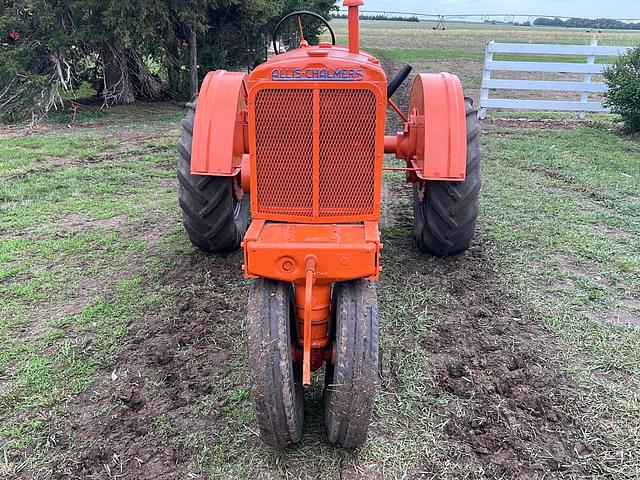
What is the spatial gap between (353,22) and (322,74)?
1083 mm

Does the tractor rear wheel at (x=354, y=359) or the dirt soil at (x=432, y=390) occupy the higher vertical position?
the tractor rear wheel at (x=354, y=359)

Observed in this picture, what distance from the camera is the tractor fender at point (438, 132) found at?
12.9 ft

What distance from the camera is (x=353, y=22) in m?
3.67

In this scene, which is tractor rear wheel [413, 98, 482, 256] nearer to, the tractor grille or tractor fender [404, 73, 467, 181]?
tractor fender [404, 73, 467, 181]

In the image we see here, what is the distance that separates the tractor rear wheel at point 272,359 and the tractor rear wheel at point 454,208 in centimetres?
202

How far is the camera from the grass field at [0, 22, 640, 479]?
114 inches

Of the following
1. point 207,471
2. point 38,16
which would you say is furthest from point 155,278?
point 38,16

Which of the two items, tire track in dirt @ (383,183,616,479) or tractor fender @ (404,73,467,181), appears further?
tractor fender @ (404,73,467,181)

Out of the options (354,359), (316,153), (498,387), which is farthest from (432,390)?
(316,153)

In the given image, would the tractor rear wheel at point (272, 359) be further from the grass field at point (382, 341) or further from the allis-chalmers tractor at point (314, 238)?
the grass field at point (382, 341)

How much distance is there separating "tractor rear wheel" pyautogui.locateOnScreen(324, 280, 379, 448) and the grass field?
31cm

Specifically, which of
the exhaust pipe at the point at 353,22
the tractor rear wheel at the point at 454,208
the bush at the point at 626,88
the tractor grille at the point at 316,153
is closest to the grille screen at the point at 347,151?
the tractor grille at the point at 316,153

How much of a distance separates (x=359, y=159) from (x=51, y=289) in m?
3.05

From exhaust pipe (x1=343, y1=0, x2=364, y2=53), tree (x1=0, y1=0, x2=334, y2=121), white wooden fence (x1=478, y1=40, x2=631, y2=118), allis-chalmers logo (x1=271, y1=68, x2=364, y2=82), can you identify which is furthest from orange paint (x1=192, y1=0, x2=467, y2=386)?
white wooden fence (x1=478, y1=40, x2=631, y2=118)
